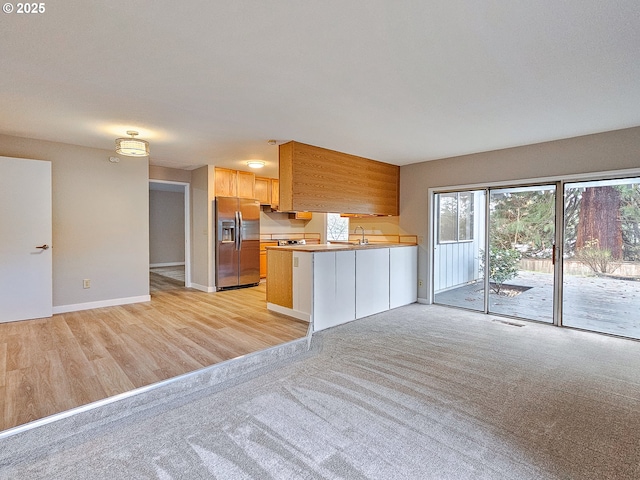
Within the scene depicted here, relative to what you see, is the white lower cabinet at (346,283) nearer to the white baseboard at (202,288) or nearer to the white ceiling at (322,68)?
the white ceiling at (322,68)

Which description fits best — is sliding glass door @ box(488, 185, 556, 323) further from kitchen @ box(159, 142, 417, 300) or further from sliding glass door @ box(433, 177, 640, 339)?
kitchen @ box(159, 142, 417, 300)

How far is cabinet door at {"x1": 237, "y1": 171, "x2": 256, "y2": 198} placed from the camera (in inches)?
257

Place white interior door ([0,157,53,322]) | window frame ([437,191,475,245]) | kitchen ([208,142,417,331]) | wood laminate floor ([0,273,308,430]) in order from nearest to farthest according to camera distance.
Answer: wood laminate floor ([0,273,308,430]) → white interior door ([0,157,53,322]) → kitchen ([208,142,417,331]) → window frame ([437,191,475,245])

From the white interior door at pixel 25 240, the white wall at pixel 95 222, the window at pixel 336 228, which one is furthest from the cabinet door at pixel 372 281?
the white interior door at pixel 25 240

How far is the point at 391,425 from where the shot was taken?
2.12m

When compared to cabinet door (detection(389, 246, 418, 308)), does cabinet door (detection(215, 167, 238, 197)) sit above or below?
above

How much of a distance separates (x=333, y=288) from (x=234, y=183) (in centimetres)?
338

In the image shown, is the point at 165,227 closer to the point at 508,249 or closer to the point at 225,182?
the point at 225,182

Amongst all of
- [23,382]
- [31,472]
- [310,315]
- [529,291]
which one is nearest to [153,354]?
[23,382]

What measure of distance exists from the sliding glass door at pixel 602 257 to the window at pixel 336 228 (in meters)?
4.35

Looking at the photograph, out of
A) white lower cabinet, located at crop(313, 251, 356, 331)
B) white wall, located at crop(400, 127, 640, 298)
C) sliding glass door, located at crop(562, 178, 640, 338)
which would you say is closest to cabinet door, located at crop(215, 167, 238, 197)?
white lower cabinet, located at crop(313, 251, 356, 331)

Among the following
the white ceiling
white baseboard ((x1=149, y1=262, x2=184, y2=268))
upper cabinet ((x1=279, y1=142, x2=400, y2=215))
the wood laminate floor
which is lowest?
the wood laminate floor

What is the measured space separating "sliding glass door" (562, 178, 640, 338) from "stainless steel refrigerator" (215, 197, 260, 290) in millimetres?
5167

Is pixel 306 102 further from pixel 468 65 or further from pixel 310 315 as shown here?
pixel 310 315
